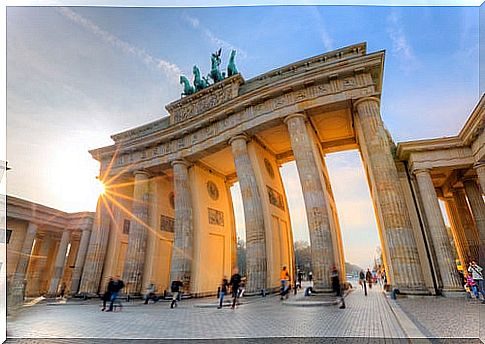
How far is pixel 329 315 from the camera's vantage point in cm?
677

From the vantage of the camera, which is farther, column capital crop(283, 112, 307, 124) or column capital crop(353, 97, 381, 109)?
column capital crop(283, 112, 307, 124)

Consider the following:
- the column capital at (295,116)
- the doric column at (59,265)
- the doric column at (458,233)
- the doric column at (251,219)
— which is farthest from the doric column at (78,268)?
the doric column at (458,233)

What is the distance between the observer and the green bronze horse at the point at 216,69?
20234 millimetres

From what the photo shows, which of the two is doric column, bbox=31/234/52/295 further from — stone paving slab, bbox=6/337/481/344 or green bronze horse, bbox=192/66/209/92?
stone paving slab, bbox=6/337/481/344

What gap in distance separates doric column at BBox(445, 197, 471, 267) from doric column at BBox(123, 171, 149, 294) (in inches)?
754

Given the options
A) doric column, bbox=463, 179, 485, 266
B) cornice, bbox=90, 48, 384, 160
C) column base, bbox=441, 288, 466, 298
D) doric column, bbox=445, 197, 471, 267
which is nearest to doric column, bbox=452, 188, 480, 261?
doric column, bbox=445, 197, 471, 267

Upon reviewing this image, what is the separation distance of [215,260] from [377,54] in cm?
1516

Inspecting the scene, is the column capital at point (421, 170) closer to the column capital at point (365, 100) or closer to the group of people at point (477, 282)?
the column capital at point (365, 100)

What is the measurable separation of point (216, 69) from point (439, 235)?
17066 mm

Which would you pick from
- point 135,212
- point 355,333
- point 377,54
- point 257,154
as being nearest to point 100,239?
point 135,212

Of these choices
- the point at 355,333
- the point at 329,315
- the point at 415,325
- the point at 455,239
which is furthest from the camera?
the point at 455,239

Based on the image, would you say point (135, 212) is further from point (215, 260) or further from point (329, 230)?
point (329, 230)

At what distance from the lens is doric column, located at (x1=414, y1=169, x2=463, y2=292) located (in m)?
10.8

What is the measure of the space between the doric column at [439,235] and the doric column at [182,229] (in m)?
12.5
